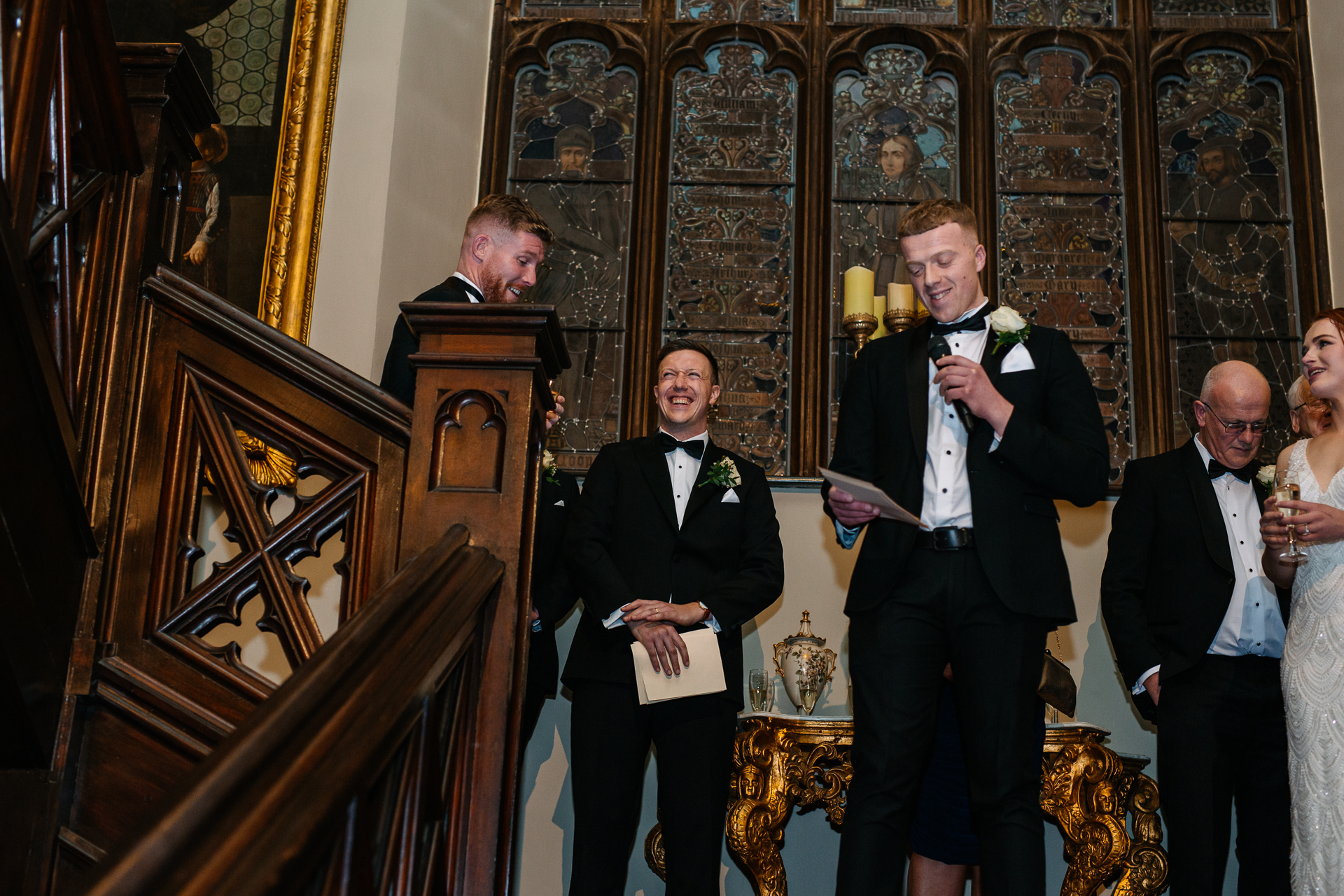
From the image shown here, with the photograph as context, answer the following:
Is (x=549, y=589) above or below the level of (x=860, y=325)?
below

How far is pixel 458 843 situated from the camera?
77.2 inches

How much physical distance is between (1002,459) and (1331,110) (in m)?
3.99

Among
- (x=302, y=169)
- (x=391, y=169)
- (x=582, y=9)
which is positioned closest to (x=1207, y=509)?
(x=391, y=169)

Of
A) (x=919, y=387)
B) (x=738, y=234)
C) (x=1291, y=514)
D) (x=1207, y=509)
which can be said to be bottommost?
(x=1291, y=514)

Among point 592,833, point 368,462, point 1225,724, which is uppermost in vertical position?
point 368,462

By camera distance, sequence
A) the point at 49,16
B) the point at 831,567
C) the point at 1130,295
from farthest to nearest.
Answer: the point at 1130,295
the point at 831,567
the point at 49,16

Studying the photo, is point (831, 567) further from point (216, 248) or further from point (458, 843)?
point (458, 843)

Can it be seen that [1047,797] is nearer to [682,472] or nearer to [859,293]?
[682,472]

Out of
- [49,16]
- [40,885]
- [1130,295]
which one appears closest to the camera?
[49,16]

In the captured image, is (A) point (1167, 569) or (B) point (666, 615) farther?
(A) point (1167, 569)

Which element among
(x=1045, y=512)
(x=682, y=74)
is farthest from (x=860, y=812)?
(x=682, y=74)

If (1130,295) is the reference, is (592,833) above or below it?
below

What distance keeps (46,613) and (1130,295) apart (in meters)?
4.81

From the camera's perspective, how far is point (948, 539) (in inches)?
110
